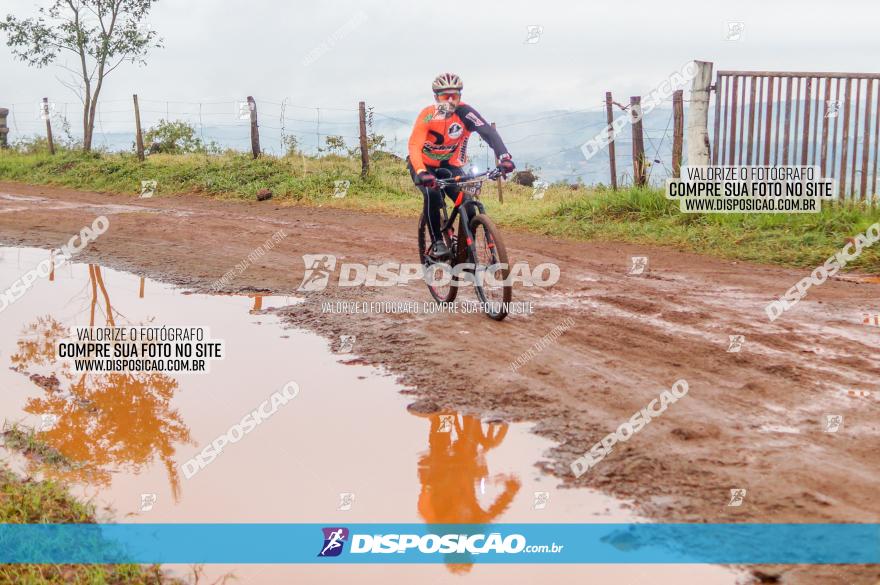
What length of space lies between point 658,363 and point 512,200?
12159 millimetres

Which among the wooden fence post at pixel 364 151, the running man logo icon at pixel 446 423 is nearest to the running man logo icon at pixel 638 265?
the running man logo icon at pixel 446 423

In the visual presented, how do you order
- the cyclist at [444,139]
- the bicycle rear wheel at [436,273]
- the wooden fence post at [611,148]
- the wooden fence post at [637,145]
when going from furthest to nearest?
the wooden fence post at [611,148] < the wooden fence post at [637,145] < the bicycle rear wheel at [436,273] < the cyclist at [444,139]

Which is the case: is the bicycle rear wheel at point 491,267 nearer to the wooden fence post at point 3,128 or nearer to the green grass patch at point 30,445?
the green grass patch at point 30,445

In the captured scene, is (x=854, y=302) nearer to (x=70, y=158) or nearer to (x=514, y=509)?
(x=514, y=509)

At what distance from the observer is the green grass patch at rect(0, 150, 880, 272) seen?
33.2 ft

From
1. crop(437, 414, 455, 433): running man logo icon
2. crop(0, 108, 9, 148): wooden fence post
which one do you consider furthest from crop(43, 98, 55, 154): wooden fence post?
crop(437, 414, 455, 433): running man logo icon

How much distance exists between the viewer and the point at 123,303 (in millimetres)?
8078

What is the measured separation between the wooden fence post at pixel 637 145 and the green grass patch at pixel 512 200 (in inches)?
24.7

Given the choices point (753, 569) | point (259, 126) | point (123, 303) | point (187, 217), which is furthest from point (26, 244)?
point (753, 569)

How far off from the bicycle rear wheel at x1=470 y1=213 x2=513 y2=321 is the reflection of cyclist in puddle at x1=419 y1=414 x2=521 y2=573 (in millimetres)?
2272

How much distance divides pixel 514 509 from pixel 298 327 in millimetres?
3822

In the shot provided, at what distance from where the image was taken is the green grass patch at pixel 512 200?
10109 mm

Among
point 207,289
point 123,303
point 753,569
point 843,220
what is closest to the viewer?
point 753,569

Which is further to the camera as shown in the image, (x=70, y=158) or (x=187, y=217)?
(x=70, y=158)
